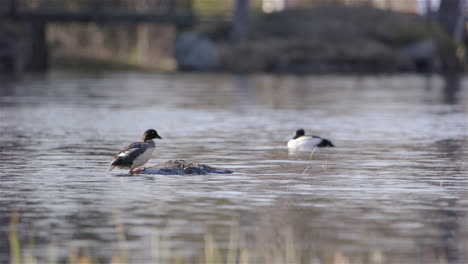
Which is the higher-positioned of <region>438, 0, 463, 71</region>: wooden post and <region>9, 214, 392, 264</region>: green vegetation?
<region>438, 0, 463, 71</region>: wooden post

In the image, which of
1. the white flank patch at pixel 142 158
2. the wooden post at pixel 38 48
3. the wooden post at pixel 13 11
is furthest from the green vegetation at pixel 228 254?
the wooden post at pixel 13 11

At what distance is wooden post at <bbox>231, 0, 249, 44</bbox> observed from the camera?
Answer: 77.1 meters

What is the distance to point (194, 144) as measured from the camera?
24688 mm

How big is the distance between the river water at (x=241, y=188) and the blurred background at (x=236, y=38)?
3569cm

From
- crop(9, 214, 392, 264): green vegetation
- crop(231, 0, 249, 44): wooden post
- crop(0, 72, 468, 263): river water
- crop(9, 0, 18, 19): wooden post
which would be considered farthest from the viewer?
crop(231, 0, 249, 44): wooden post

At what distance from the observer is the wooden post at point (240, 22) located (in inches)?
3036

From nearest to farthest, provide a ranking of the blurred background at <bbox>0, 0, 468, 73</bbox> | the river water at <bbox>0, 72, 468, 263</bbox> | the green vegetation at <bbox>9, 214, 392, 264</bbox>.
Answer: the green vegetation at <bbox>9, 214, 392, 264</bbox>, the river water at <bbox>0, 72, 468, 263</bbox>, the blurred background at <bbox>0, 0, 468, 73</bbox>

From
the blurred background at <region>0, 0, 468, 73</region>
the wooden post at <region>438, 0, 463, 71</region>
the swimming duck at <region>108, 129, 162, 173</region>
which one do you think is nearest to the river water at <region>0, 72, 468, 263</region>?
the swimming duck at <region>108, 129, 162, 173</region>

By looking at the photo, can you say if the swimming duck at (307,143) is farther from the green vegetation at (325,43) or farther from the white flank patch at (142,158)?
the green vegetation at (325,43)

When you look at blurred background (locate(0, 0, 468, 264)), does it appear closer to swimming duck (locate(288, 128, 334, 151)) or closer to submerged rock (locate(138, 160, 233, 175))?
swimming duck (locate(288, 128, 334, 151))

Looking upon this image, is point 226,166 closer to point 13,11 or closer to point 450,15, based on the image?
point 13,11

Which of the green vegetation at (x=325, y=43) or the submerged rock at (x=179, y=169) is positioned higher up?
the green vegetation at (x=325, y=43)

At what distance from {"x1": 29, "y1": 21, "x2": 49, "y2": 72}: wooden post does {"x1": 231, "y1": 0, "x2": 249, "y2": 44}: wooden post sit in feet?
42.0

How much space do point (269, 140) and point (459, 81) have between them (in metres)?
38.3
